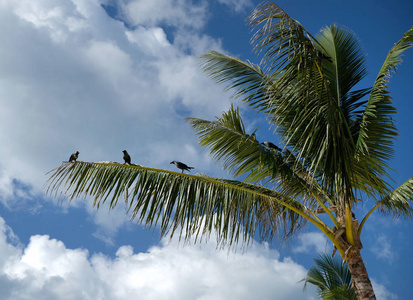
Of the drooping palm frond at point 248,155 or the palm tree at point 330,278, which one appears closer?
the drooping palm frond at point 248,155

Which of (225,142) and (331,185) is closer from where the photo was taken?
(331,185)

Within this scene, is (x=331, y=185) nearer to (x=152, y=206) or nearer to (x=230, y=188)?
(x=230, y=188)

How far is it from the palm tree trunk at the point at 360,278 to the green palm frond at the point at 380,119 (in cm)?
138

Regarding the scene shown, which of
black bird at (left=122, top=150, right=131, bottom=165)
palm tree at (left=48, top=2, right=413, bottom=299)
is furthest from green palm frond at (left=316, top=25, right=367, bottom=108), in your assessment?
black bird at (left=122, top=150, right=131, bottom=165)

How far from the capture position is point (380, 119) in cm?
701

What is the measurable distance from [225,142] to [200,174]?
0.70m

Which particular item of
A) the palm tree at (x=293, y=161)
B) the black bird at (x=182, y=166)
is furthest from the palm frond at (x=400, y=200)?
the black bird at (x=182, y=166)

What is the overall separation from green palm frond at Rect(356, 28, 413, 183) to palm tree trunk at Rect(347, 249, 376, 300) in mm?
1377

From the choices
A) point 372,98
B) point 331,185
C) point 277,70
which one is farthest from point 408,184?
point 277,70

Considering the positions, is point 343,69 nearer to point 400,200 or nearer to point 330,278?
point 400,200

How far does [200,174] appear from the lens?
7395mm

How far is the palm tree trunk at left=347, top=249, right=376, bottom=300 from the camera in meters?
6.44

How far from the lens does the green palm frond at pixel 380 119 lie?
6.06 m

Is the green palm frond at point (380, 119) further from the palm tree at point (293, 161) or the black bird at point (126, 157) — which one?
the black bird at point (126, 157)
